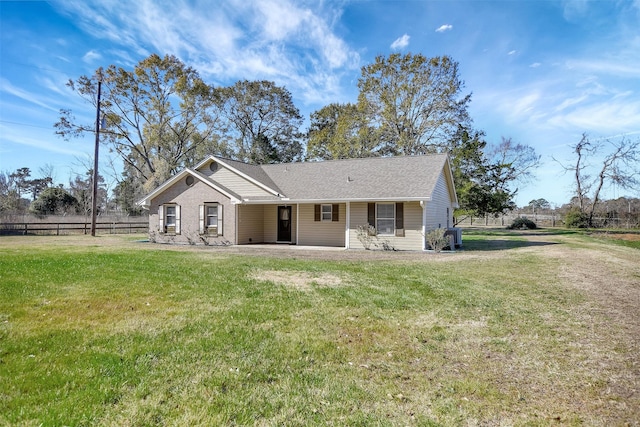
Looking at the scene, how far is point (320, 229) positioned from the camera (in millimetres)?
17641

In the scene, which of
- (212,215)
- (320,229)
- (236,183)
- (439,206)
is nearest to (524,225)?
(439,206)

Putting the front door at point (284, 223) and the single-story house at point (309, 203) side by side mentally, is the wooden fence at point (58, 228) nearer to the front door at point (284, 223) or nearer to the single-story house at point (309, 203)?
the single-story house at point (309, 203)

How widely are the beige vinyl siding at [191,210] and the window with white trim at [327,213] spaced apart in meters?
4.51

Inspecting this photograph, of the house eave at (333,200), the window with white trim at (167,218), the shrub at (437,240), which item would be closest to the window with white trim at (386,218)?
the house eave at (333,200)

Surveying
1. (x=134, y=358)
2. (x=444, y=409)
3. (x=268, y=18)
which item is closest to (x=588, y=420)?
(x=444, y=409)

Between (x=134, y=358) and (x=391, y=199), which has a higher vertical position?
(x=391, y=199)

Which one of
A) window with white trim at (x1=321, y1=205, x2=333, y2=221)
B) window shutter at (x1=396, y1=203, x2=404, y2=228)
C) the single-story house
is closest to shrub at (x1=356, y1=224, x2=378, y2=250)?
the single-story house

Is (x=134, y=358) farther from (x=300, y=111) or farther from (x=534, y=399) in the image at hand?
(x=300, y=111)

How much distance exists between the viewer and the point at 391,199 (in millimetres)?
15031

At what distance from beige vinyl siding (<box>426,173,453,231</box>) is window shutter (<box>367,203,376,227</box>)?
236 centimetres

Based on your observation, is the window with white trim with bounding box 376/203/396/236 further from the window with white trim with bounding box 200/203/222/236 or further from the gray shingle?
the window with white trim with bounding box 200/203/222/236

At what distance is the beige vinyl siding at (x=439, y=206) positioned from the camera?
15833 millimetres

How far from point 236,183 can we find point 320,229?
5203 mm

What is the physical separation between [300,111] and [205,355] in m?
37.7
